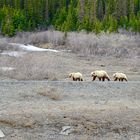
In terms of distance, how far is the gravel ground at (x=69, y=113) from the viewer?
1041 cm

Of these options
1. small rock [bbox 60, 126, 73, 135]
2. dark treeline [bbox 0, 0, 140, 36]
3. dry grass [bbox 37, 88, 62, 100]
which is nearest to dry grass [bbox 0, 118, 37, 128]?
small rock [bbox 60, 126, 73, 135]

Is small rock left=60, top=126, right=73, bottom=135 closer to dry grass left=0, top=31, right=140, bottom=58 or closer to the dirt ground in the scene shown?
the dirt ground

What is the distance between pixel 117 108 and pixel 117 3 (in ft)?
220

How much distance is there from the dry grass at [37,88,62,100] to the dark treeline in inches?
1628

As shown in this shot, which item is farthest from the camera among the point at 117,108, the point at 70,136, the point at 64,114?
the point at 117,108

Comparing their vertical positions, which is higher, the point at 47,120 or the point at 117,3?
the point at 117,3

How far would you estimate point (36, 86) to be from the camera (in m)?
14.8

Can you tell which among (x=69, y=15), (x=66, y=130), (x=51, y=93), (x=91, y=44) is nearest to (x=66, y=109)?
(x=66, y=130)

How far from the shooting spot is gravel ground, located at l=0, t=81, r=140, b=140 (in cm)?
1041

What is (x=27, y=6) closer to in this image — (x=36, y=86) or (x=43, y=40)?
(x=43, y=40)

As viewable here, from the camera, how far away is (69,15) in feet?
217

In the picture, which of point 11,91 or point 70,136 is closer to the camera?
point 70,136

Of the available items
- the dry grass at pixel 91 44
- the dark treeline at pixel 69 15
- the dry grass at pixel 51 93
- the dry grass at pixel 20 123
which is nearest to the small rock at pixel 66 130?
the dry grass at pixel 20 123

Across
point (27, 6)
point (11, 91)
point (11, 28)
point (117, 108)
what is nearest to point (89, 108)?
point (117, 108)
